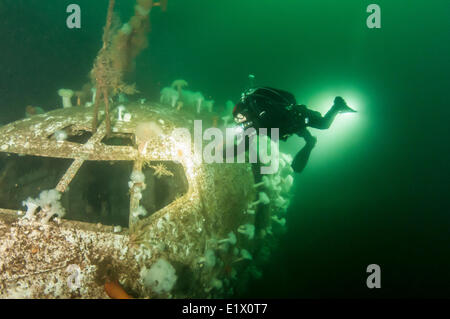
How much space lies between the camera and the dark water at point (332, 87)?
1100 cm

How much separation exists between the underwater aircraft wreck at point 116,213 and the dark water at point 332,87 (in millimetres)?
4769

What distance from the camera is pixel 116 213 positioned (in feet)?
9.80

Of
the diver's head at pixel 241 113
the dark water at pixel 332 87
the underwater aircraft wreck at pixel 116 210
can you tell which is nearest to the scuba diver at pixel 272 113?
the diver's head at pixel 241 113

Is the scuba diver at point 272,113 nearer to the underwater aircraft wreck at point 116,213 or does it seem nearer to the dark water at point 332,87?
the underwater aircraft wreck at point 116,213

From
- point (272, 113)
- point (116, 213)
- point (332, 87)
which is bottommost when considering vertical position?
point (116, 213)

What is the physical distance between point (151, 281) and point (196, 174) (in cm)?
179

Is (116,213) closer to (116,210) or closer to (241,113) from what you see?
(116,210)

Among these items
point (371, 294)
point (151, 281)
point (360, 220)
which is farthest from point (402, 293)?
point (151, 281)

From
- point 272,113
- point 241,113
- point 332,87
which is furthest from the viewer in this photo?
point 332,87

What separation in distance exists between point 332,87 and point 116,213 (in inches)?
1072

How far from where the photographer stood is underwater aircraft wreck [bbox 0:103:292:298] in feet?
8.06

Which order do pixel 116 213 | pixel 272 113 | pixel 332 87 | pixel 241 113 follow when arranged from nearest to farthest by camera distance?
1. pixel 116 213
2. pixel 272 113
3. pixel 241 113
4. pixel 332 87

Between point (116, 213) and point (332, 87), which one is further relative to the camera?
point (332, 87)

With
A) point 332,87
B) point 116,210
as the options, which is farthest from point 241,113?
point 332,87
